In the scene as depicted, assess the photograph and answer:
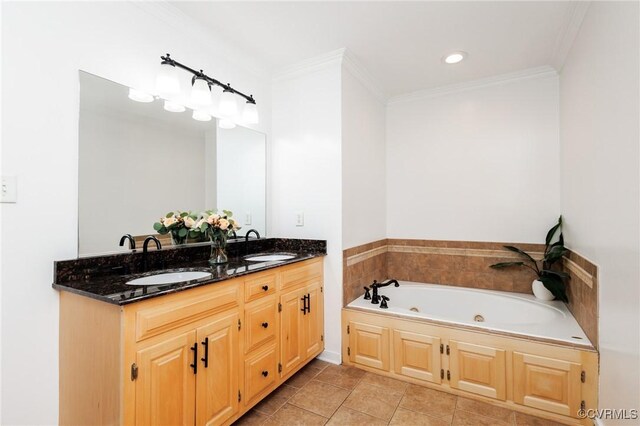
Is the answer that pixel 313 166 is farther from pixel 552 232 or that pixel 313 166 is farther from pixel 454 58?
pixel 552 232

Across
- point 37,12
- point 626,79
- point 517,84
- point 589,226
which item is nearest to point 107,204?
point 37,12

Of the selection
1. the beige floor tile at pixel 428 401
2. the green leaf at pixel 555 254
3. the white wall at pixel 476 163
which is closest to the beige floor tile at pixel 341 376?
the beige floor tile at pixel 428 401

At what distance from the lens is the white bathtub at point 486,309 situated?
198cm

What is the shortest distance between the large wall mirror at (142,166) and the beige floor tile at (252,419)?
1.20m

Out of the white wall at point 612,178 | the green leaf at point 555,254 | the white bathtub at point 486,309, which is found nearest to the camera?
the white wall at point 612,178

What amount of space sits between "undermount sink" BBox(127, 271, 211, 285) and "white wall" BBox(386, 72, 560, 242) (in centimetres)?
219

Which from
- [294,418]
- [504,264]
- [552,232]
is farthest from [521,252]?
[294,418]

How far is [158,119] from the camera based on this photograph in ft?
6.24

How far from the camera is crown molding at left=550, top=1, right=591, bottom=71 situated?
1.85 metres

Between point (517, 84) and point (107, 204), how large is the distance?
3.35 metres

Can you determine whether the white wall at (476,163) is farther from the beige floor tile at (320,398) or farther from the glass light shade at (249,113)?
the beige floor tile at (320,398)

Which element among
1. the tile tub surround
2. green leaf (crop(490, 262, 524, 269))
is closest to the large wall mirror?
the tile tub surround

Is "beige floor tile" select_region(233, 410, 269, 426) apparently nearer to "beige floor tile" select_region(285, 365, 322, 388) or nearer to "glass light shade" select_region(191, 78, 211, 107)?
"beige floor tile" select_region(285, 365, 322, 388)

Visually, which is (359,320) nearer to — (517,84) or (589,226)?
(589,226)
